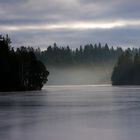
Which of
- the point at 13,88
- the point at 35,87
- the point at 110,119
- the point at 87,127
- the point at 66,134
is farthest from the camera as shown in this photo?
the point at 35,87

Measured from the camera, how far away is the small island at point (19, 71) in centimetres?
13175

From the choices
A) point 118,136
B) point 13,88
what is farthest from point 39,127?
point 13,88

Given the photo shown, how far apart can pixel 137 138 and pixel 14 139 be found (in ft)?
20.7

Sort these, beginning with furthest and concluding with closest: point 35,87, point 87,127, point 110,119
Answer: point 35,87
point 110,119
point 87,127

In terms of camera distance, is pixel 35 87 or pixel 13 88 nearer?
pixel 13 88

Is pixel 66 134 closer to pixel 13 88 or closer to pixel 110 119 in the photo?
pixel 110 119

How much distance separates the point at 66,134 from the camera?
97.5 feet

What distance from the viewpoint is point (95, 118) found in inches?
1577

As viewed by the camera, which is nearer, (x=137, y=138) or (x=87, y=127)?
(x=137, y=138)

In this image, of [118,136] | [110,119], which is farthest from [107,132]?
[110,119]

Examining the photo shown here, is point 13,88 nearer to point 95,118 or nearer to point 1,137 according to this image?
point 95,118

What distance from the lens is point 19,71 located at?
139 m

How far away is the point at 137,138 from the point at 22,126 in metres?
9.59

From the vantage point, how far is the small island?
5187 inches
